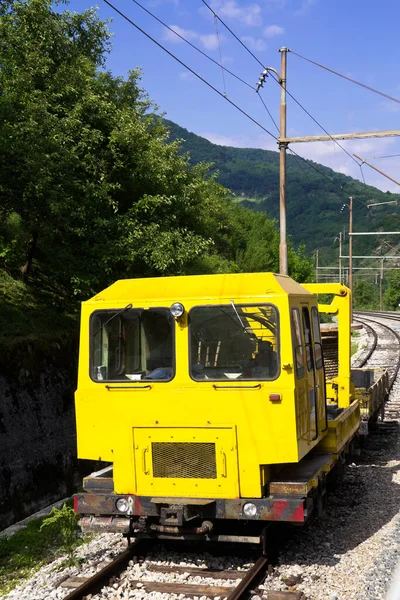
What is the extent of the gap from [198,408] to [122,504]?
4.23ft

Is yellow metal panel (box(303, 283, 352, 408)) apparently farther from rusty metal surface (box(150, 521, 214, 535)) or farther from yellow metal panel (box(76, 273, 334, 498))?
rusty metal surface (box(150, 521, 214, 535))

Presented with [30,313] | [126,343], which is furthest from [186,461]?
[30,313]

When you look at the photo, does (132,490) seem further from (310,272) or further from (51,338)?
(310,272)

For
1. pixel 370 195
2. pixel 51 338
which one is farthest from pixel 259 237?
pixel 370 195

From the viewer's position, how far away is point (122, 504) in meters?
7.14

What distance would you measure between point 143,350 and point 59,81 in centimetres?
953

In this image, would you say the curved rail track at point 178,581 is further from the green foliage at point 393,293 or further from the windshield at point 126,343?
the green foliage at point 393,293

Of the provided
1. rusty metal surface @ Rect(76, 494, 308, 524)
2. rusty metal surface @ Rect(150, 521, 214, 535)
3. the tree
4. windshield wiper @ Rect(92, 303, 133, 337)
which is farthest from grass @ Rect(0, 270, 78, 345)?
rusty metal surface @ Rect(150, 521, 214, 535)

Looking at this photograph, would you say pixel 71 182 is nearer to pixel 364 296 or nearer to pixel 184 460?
pixel 184 460

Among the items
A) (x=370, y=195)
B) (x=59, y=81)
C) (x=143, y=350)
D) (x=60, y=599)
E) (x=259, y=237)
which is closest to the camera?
(x=60, y=599)

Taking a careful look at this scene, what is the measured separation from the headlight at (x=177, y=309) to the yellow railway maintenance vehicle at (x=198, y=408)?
0.01 metres

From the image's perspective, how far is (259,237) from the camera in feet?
130

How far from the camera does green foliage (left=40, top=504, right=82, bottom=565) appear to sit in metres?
7.63

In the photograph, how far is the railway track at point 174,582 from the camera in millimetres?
6387
